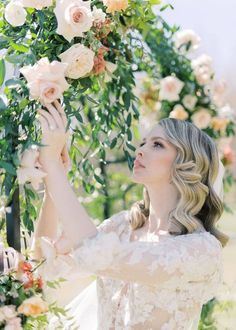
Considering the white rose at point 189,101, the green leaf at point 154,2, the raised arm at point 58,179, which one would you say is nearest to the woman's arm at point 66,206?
the raised arm at point 58,179

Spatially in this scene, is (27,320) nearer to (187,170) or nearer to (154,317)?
(154,317)

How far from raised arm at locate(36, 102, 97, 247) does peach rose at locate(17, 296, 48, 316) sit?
0.19 meters

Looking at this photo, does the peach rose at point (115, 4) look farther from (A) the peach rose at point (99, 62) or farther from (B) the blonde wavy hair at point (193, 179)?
(B) the blonde wavy hair at point (193, 179)

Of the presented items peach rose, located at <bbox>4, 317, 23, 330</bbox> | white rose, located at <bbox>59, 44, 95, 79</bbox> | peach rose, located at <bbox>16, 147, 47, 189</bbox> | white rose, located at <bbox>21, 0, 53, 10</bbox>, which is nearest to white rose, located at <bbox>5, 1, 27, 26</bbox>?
white rose, located at <bbox>21, 0, 53, 10</bbox>

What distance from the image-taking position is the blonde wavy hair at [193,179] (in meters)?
2.67

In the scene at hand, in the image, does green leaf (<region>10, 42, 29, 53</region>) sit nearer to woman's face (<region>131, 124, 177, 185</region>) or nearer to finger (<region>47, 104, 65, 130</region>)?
finger (<region>47, 104, 65, 130</region>)

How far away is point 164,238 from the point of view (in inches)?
105

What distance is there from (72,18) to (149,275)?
2.67 feet

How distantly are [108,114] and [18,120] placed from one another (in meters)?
0.77

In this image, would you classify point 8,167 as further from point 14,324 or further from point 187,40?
point 187,40

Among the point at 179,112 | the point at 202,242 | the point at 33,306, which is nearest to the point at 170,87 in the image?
the point at 179,112

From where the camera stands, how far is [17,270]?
2273mm

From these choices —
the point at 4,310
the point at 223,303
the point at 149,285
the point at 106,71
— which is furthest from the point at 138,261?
the point at 223,303

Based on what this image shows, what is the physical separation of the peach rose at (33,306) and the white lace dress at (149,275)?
0.53 ft
